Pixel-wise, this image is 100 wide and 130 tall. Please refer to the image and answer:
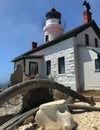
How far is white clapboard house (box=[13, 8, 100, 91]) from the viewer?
607 inches

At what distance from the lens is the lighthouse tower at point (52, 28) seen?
77.1 feet

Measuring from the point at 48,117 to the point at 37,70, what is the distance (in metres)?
17.3

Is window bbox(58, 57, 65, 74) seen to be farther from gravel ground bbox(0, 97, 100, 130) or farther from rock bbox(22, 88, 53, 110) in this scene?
gravel ground bbox(0, 97, 100, 130)

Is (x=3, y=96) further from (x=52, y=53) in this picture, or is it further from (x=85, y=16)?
(x=85, y=16)

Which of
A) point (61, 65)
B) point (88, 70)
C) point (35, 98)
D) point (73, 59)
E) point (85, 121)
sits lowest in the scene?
point (85, 121)

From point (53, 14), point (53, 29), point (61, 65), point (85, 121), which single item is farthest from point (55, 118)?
point (53, 14)

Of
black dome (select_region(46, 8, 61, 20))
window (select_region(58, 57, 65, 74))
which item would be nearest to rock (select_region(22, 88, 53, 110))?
window (select_region(58, 57, 65, 74))

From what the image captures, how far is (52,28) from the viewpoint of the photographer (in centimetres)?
2386

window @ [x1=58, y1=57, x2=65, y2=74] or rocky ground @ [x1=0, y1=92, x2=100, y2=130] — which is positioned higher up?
window @ [x1=58, y1=57, x2=65, y2=74]

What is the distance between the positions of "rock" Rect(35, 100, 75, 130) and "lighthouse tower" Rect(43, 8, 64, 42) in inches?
767

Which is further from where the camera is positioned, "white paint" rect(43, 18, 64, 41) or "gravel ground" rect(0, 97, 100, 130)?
"white paint" rect(43, 18, 64, 41)

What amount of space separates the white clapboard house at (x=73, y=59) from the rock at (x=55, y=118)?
1002cm

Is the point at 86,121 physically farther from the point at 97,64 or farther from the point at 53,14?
the point at 53,14

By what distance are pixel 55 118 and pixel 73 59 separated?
503 inches
